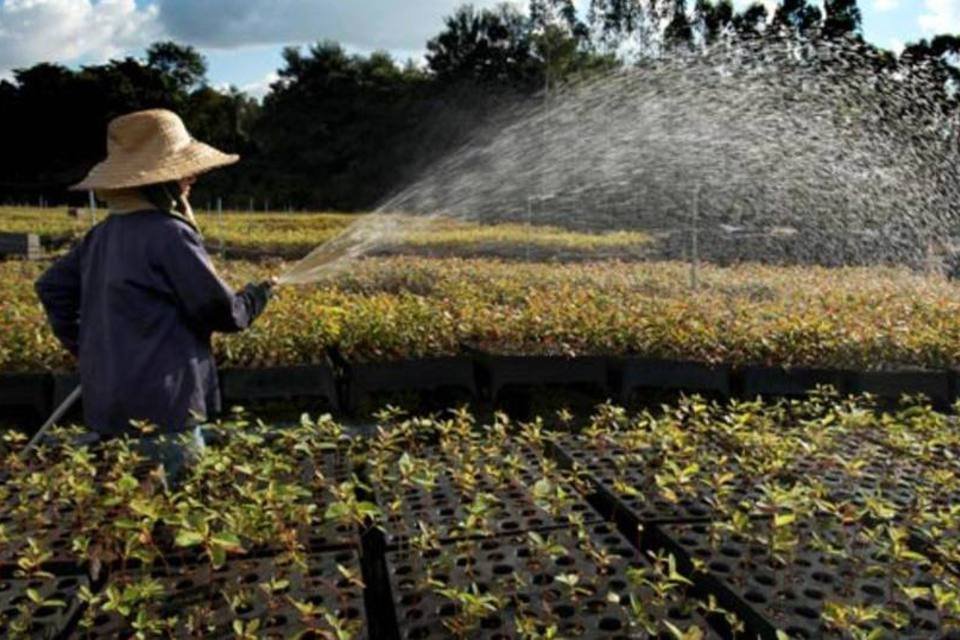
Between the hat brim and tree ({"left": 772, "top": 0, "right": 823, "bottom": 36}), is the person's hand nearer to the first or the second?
the hat brim

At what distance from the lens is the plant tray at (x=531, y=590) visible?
177cm

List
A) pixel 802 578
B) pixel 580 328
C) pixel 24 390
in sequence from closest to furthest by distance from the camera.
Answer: pixel 802 578 → pixel 24 390 → pixel 580 328

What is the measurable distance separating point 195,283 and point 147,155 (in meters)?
0.47

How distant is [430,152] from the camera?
119ft

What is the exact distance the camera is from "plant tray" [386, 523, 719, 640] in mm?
1774

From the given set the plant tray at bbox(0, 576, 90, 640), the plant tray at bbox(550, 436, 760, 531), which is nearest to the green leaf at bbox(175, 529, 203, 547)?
the plant tray at bbox(0, 576, 90, 640)

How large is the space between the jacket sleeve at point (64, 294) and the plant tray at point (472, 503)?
133 cm

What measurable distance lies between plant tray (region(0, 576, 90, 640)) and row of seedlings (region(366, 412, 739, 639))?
2.10ft

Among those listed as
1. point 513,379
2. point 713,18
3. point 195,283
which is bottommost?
point 513,379

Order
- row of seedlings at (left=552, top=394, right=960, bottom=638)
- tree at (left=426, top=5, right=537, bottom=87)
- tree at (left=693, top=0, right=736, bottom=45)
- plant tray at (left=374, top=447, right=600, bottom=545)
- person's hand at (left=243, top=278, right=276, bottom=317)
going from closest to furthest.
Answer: row of seedlings at (left=552, top=394, right=960, bottom=638)
plant tray at (left=374, top=447, right=600, bottom=545)
person's hand at (left=243, top=278, right=276, bottom=317)
tree at (left=693, top=0, right=736, bottom=45)
tree at (left=426, top=5, right=537, bottom=87)

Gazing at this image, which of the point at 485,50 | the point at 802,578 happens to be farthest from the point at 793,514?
the point at 485,50

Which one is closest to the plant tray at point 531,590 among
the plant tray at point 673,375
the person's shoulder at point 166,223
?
the person's shoulder at point 166,223

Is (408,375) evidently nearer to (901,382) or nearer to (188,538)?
(901,382)

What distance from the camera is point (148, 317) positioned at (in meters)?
2.88
